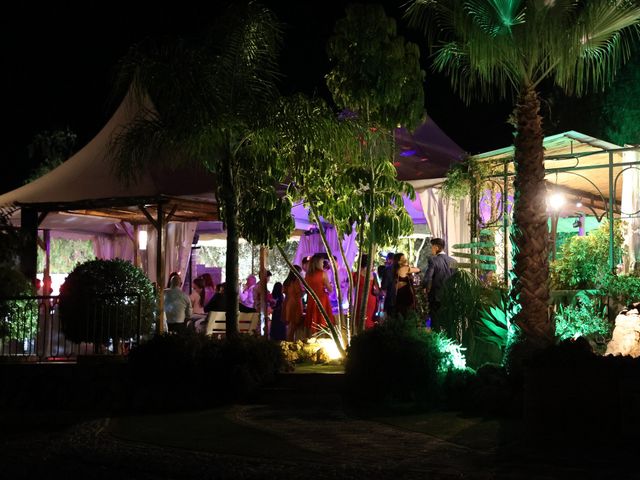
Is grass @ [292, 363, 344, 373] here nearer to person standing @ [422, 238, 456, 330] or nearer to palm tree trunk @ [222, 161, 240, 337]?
palm tree trunk @ [222, 161, 240, 337]

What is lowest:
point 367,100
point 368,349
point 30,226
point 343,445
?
point 343,445

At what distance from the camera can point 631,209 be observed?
15930 millimetres

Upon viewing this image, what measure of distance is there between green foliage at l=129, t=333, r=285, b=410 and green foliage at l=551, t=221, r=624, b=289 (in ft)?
15.6

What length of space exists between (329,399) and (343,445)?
3082 millimetres

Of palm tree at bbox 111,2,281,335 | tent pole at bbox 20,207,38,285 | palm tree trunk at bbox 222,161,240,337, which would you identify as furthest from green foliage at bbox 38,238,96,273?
palm tree trunk at bbox 222,161,240,337

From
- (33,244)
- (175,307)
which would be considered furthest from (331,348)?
(33,244)

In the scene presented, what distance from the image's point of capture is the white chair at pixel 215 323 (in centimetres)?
1629

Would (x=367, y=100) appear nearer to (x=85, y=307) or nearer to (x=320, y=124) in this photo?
(x=320, y=124)

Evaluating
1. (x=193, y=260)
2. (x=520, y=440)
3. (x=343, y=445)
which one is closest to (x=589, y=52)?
(x=520, y=440)

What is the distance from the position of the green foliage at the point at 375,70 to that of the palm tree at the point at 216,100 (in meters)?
1.00

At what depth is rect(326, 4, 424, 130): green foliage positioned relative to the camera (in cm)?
1287

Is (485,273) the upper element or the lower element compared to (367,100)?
lower

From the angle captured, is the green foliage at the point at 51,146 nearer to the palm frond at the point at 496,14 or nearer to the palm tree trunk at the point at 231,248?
the palm tree trunk at the point at 231,248

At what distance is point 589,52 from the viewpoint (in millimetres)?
11477
